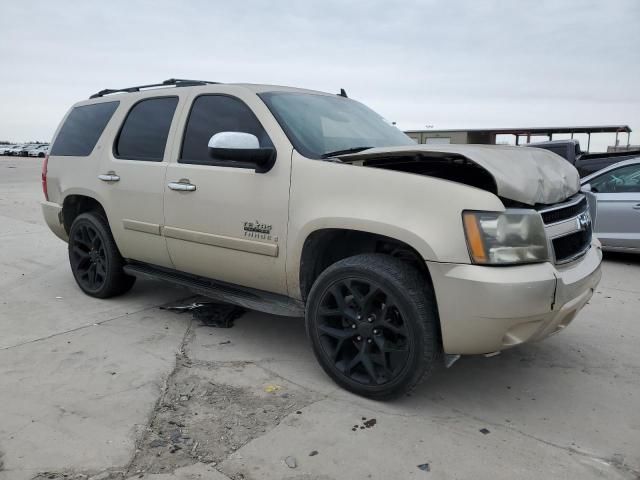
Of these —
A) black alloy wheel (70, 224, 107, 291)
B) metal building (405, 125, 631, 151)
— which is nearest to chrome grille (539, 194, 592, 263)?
black alloy wheel (70, 224, 107, 291)

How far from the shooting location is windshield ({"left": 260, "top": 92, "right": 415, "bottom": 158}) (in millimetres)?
3527

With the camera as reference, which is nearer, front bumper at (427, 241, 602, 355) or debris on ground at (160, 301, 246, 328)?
front bumper at (427, 241, 602, 355)

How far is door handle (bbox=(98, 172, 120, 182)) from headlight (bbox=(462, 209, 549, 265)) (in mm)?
3037

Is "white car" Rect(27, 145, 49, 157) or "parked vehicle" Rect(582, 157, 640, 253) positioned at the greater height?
"white car" Rect(27, 145, 49, 157)

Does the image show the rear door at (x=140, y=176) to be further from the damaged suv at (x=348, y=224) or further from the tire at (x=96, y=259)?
the tire at (x=96, y=259)

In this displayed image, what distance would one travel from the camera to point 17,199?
535 inches

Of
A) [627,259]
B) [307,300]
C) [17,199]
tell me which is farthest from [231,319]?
[17,199]

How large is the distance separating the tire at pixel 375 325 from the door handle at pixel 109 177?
2213 millimetres

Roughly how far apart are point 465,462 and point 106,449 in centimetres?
169

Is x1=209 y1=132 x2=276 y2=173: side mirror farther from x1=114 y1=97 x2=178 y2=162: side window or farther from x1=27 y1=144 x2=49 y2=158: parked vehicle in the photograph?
x1=27 y1=144 x2=49 y2=158: parked vehicle

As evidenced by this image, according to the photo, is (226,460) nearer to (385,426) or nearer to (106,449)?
(106,449)

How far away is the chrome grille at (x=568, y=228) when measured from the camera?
9.63 ft

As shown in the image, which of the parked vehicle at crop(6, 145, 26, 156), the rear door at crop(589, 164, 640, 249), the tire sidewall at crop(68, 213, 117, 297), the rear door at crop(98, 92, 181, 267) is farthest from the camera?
the parked vehicle at crop(6, 145, 26, 156)

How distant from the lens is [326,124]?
12.6ft
